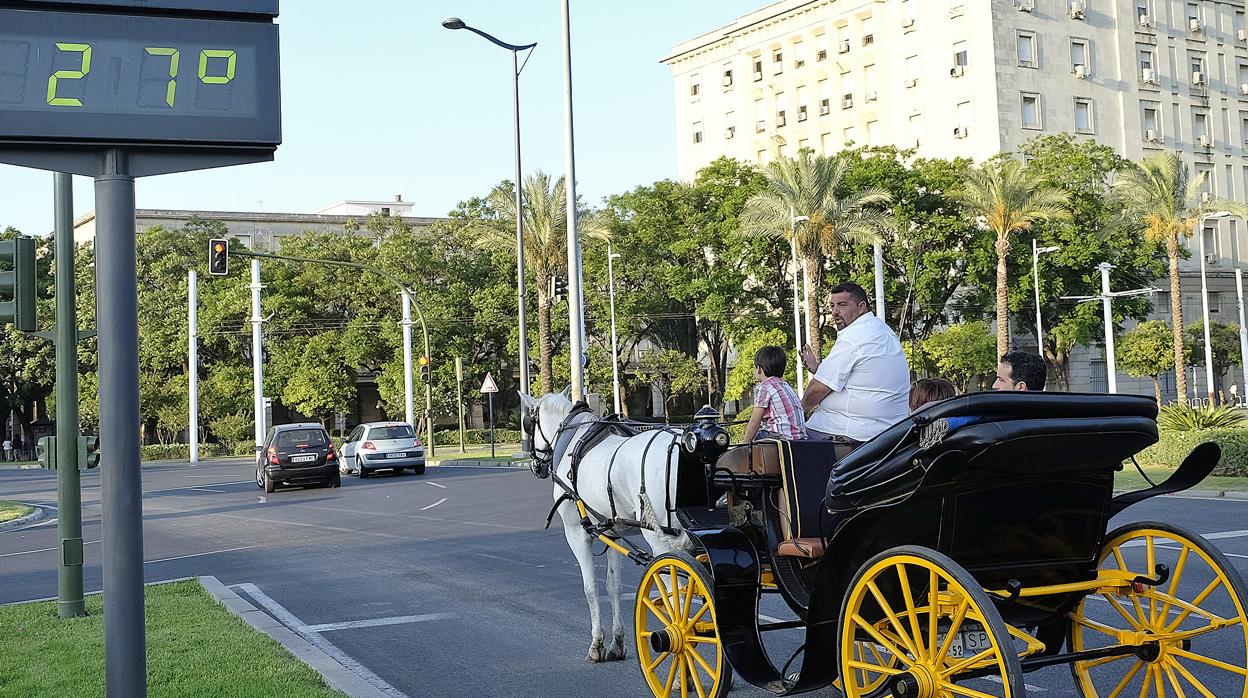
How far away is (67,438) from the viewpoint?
10648mm

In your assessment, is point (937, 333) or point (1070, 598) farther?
point (937, 333)

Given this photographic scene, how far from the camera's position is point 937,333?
5550cm

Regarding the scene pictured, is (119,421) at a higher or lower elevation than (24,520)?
higher

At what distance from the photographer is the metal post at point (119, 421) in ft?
15.9

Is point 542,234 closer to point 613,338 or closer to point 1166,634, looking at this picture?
point 613,338

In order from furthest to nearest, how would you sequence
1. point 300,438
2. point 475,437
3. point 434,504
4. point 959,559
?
point 475,437 < point 300,438 < point 434,504 < point 959,559

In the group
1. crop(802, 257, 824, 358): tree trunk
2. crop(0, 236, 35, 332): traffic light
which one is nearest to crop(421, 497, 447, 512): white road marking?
crop(0, 236, 35, 332): traffic light

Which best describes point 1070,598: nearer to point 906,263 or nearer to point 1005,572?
point 1005,572

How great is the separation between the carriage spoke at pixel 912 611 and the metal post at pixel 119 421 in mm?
2968

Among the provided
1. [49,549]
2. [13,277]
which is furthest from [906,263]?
[13,277]

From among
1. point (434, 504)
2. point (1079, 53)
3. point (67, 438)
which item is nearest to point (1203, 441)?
point (434, 504)

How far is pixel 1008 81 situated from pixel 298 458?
4961cm

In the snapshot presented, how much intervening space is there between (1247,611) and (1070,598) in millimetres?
779

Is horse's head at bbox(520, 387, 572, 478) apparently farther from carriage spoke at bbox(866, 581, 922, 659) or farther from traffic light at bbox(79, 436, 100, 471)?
carriage spoke at bbox(866, 581, 922, 659)
